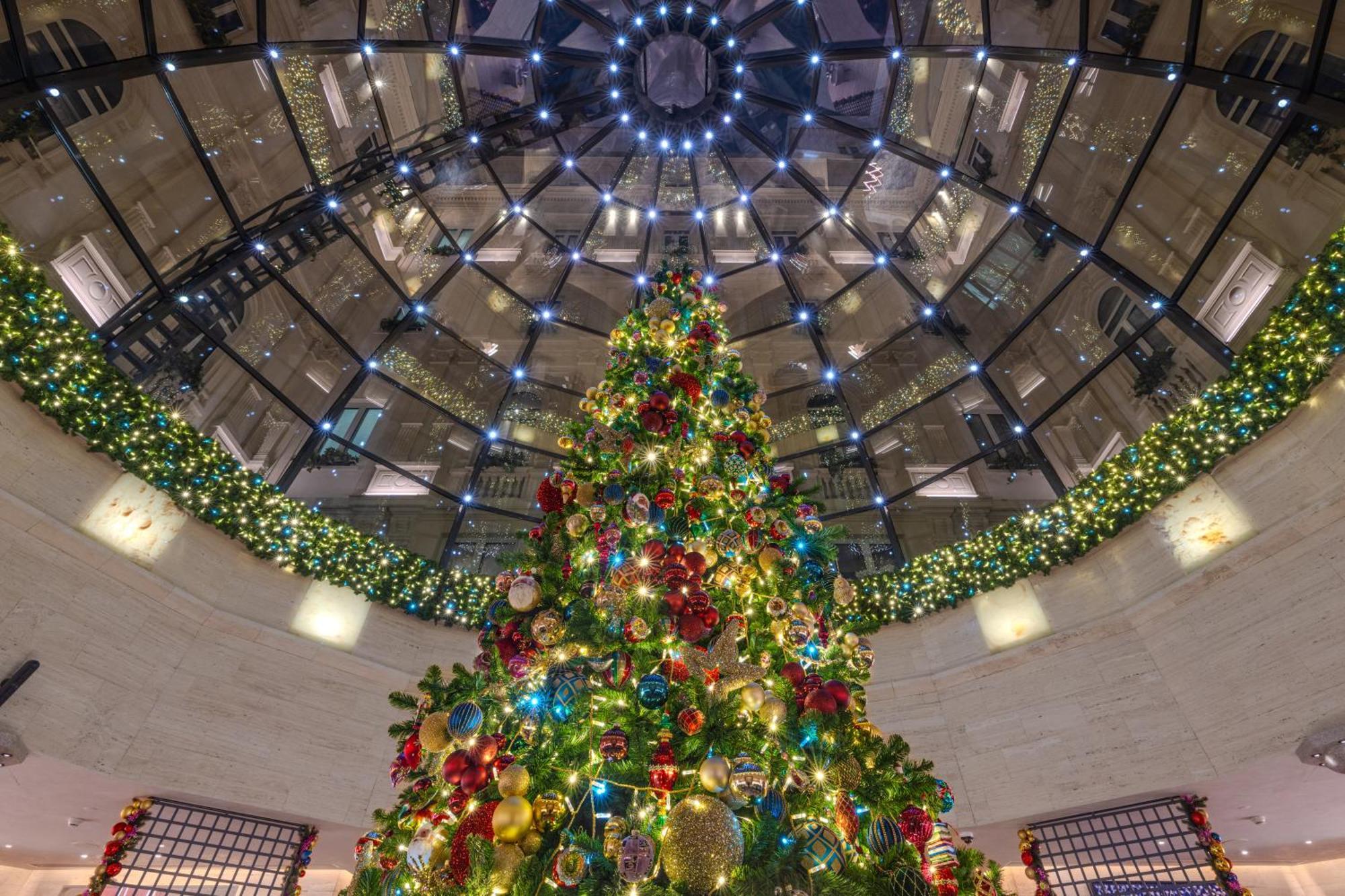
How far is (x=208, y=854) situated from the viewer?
9.08 meters

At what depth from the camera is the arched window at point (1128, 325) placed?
33.6 feet

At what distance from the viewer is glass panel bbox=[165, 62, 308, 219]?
31.1 feet

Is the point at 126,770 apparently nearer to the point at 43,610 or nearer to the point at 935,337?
the point at 43,610

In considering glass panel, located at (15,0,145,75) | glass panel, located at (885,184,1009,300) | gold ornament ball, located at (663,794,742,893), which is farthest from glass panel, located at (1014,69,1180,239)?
glass panel, located at (15,0,145,75)

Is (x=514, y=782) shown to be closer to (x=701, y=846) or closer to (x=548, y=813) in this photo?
(x=548, y=813)

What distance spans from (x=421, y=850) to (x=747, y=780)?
204 cm

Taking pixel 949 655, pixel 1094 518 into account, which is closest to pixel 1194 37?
pixel 1094 518

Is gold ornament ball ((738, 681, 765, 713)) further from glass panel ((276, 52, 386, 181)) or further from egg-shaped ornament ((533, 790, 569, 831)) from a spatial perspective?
glass panel ((276, 52, 386, 181))

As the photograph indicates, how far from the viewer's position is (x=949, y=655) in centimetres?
1083

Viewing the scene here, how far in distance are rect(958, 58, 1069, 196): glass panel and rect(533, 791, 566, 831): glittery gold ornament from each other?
43.0 ft

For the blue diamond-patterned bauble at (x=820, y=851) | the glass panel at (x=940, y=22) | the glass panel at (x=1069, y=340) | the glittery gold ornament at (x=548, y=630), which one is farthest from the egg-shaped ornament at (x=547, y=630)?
the glass panel at (x=940, y=22)

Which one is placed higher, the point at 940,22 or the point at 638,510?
the point at 940,22

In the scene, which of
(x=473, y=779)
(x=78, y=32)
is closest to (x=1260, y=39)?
(x=473, y=779)

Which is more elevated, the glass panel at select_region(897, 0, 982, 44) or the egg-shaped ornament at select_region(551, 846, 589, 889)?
the glass panel at select_region(897, 0, 982, 44)
